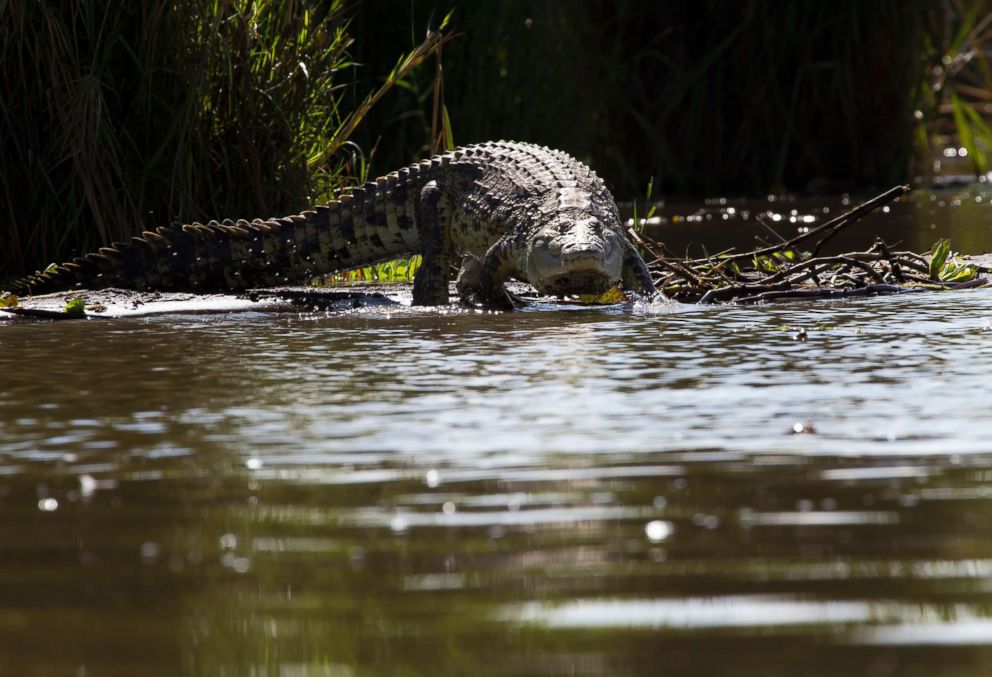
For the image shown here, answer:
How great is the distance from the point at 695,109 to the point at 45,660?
41.2 feet

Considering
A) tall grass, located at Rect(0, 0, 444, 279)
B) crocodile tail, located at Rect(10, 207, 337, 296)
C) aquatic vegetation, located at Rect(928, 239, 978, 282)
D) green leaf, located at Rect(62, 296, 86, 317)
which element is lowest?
aquatic vegetation, located at Rect(928, 239, 978, 282)

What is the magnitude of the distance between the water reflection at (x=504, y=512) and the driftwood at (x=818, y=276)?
1.75m

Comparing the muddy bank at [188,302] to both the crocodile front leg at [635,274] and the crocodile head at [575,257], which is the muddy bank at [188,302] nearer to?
the crocodile head at [575,257]

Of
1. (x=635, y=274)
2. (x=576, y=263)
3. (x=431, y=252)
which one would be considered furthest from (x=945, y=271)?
(x=431, y=252)

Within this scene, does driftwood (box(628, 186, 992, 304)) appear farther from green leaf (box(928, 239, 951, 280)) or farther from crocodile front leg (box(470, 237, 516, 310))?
crocodile front leg (box(470, 237, 516, 310))

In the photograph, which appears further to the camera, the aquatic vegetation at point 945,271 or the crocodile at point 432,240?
the aquatic vegetation at point 945,271

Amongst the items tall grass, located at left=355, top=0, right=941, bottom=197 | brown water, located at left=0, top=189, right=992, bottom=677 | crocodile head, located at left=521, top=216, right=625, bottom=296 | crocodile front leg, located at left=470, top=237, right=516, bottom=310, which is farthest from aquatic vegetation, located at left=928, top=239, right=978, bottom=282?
tall grass, located at left=355, top=0, right=941, bottom=197

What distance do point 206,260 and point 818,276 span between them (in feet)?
9.35

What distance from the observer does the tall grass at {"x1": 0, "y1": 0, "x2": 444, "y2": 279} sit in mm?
7727

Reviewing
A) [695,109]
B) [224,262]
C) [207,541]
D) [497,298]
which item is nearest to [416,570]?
[207,541]

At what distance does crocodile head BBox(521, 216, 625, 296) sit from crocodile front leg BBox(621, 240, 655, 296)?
0.34 ft

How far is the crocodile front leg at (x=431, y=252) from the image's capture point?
23.8 feet

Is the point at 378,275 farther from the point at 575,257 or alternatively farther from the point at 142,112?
the point at 575,257

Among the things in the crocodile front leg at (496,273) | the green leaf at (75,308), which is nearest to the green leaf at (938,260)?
the crocodile front leg at (496,273)
